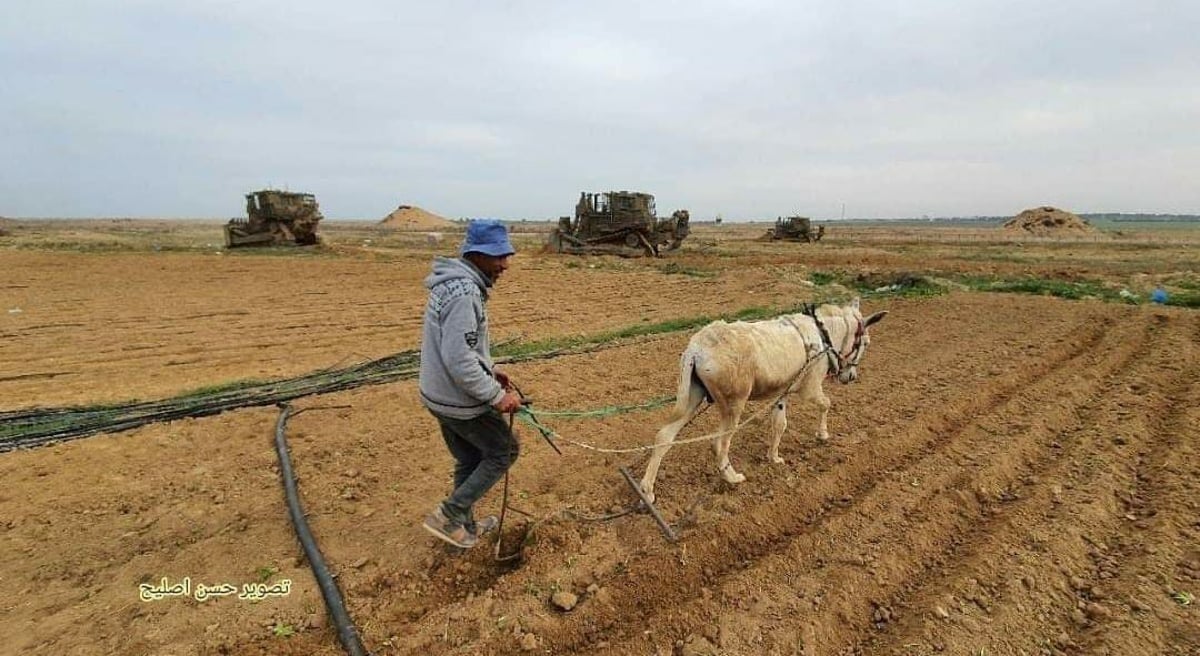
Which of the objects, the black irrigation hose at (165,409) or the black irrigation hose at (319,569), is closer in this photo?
the black irrigation hose at (319,569)

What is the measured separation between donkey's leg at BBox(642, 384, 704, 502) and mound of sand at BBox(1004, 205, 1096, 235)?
66.1 meters

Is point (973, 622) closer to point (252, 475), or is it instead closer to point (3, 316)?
point (252, 475)

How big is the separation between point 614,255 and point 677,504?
25.6 m

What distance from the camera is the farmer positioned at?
136 inches

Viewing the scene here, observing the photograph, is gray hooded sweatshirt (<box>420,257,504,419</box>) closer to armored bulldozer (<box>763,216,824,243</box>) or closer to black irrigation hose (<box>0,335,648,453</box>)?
→ black irrigation hose (<box>0,335,648,453</box>)

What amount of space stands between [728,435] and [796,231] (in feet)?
143

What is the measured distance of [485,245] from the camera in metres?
3.61

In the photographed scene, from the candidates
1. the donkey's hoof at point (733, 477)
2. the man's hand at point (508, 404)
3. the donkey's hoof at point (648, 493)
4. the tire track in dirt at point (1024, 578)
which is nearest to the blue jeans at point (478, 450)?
the man's hand at point (508, 404)

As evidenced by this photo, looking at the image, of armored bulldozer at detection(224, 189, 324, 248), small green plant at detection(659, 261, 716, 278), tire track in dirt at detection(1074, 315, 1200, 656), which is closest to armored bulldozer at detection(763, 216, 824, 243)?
small green plant at detection(659, 261, 716, 278)

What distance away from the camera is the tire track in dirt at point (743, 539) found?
3480 mm

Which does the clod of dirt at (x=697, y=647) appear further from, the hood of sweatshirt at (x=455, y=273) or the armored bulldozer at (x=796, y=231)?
the armored bulldozer at (x=796, y=231)

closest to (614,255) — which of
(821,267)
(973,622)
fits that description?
(821,267)

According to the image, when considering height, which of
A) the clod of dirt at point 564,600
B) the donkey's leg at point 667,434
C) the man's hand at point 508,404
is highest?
the man's hand at point 508,404

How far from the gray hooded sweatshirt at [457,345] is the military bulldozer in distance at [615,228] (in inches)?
1033
